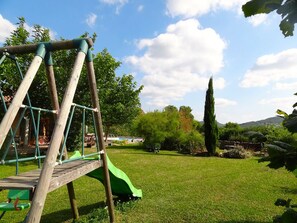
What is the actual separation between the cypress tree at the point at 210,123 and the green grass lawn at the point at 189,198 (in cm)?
905

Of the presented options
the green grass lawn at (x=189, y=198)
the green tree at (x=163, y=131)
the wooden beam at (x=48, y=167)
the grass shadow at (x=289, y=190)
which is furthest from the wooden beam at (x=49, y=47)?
the green tree at (x=163, y=131)

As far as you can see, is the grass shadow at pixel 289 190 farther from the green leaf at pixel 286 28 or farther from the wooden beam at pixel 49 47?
the green leaf at pixel 286 28

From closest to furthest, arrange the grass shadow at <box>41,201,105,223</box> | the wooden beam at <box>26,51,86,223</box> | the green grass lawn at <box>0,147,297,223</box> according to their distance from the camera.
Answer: the wooden beam at <box>26,51,86,223</box>
the green grass lawn at <box>0,147,297,223</box>
the grass shadow at <box>41,201,105,223</box>

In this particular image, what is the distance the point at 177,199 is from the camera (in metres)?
8.65

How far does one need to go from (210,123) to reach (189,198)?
1595 centimetres

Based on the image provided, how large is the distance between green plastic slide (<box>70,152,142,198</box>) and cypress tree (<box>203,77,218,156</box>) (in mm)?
15689

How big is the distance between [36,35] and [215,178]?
603 inches

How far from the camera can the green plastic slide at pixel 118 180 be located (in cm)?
747

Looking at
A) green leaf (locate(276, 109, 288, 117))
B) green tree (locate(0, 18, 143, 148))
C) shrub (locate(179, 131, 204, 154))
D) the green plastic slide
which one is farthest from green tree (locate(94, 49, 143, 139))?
green leaf (locate(276, 109, 288, 117))

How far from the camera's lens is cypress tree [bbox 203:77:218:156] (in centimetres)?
2329

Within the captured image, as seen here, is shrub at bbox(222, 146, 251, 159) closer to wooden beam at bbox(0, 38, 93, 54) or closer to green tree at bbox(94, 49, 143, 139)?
green tree at bbox(94, 49, 143, 139)

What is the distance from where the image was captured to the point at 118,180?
25.3ft

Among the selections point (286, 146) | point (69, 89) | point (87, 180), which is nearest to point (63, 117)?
point (69, 89)

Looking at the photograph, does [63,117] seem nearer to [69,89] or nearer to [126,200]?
[69,89]
